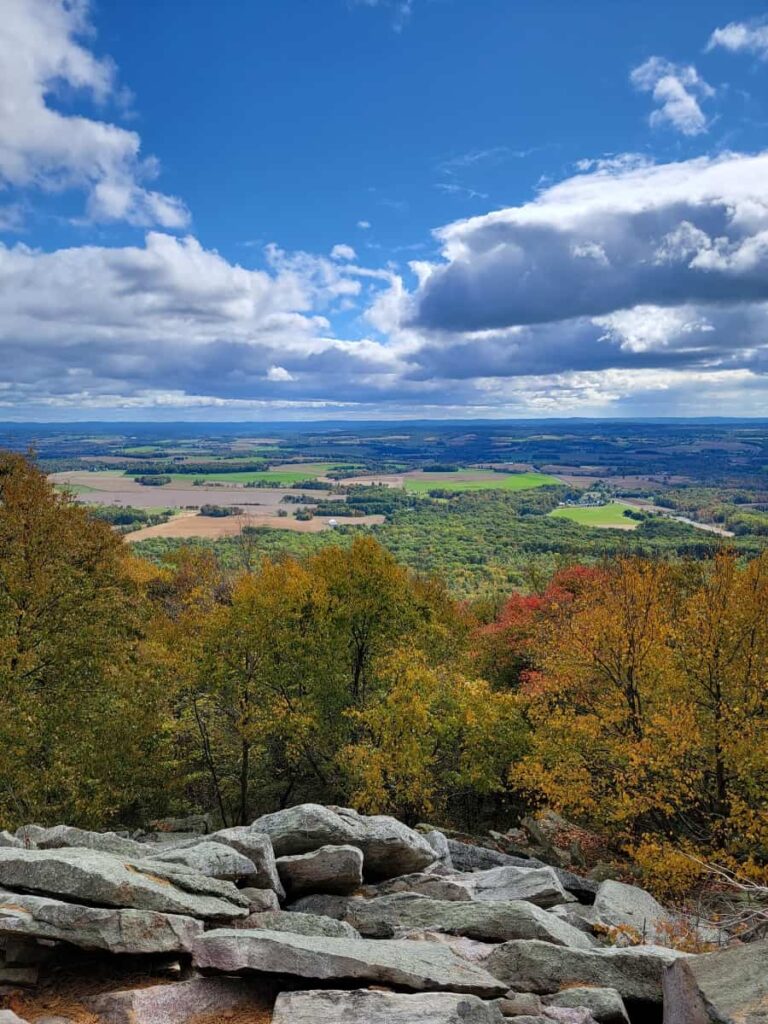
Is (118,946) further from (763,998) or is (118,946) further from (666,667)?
(666,667)

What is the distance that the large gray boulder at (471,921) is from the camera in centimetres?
1475

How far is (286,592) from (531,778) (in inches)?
576

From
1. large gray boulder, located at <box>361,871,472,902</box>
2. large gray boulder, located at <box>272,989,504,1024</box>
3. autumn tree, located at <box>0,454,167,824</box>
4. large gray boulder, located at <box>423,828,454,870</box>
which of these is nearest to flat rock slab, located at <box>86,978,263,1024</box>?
large gray boulder, located at <box>272,989,504,1024</box>

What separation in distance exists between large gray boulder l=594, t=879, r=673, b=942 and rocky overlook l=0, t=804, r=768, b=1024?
4.00 ft

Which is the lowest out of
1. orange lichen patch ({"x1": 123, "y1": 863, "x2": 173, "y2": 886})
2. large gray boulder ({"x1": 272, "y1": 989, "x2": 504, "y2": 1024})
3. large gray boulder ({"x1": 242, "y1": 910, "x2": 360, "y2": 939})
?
large gray boulder ({"x1": 242, "y1": 910, "x2": 360, "y2": 939})

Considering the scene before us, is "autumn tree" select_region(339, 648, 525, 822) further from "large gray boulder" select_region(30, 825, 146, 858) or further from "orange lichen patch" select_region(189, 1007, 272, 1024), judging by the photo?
"orange lichen patch" select_region(189, 1007, 272, 1024)

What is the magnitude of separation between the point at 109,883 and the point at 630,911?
15200 millimetres

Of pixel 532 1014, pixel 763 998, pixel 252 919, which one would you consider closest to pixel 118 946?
pixel 252 919

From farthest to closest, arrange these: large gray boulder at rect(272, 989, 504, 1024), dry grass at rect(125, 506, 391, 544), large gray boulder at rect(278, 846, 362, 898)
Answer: dry grass at rect(125, 506, 391, 544)
large gray boulder at rect(278, 846, 362, 898)
large gray boulder at rect(272, 989, 504, 1024)

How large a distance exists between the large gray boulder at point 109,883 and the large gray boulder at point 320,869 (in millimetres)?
3781

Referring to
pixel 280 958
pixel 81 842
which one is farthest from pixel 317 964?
pixel 81 842

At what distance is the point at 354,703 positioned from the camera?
34219 millimetres

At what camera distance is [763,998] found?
970 centimetres

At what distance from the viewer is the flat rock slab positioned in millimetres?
10625
